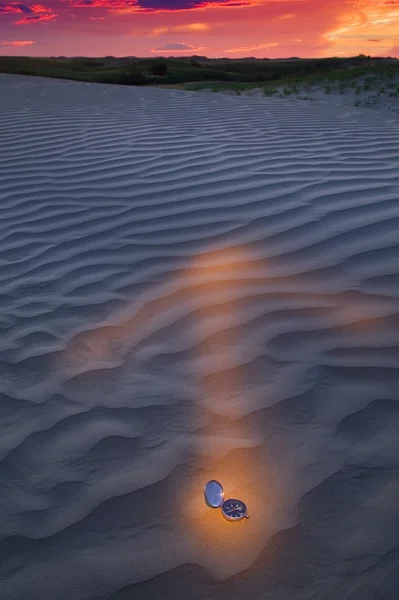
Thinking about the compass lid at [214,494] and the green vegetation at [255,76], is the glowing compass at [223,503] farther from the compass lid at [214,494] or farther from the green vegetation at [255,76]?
the green vegetation at [255,76]

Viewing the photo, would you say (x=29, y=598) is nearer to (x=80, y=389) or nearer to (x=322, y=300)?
(x=80, y=389)

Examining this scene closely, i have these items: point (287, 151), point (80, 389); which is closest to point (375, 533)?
point (80, 389)

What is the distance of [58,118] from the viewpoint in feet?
24.0

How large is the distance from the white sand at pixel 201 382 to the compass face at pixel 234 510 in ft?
0.11

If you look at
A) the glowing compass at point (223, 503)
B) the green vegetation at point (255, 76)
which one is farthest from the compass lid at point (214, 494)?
the green vegetation at point (255, 76)

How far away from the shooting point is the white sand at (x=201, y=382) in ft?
4.70

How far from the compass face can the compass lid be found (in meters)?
0.02

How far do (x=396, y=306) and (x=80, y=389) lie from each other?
1.28 m

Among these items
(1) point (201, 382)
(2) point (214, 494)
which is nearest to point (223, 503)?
(2) point (214, 494)

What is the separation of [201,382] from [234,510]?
626 mm

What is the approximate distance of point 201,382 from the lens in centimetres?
208

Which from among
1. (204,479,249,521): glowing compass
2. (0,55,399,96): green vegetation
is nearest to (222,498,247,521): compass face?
(204,479,249,521): glowing compass

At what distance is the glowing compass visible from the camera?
1498 mm

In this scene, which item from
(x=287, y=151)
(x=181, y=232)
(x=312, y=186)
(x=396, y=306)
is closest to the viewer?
(x=396, y=306)
